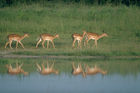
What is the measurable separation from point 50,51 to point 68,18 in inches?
259

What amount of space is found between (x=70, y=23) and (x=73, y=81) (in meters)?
11.1

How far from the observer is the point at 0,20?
23.8 meters

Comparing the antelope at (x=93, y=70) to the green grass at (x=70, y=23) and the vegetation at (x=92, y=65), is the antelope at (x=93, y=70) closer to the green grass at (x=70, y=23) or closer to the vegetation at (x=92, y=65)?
the vegetation at (x=92, y=65)

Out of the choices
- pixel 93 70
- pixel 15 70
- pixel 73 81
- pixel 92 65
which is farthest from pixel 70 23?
pixel 73 81

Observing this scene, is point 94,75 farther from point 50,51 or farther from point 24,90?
point 50,51

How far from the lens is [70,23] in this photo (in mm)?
23766

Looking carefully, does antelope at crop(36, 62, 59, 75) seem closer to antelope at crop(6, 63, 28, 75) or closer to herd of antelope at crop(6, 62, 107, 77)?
herd of antelope at crop(6, 62, 107, 77)

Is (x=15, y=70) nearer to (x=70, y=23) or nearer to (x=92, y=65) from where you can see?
(x=92, y=65)

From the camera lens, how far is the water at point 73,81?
11703 mm

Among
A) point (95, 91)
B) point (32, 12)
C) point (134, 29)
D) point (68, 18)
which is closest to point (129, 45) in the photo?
point (134, 29)

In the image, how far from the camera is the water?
1170 cm

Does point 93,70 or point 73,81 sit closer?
point 73,81

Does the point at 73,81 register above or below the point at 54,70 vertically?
below

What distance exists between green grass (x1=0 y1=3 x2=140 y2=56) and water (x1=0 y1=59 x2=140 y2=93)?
3.67m
